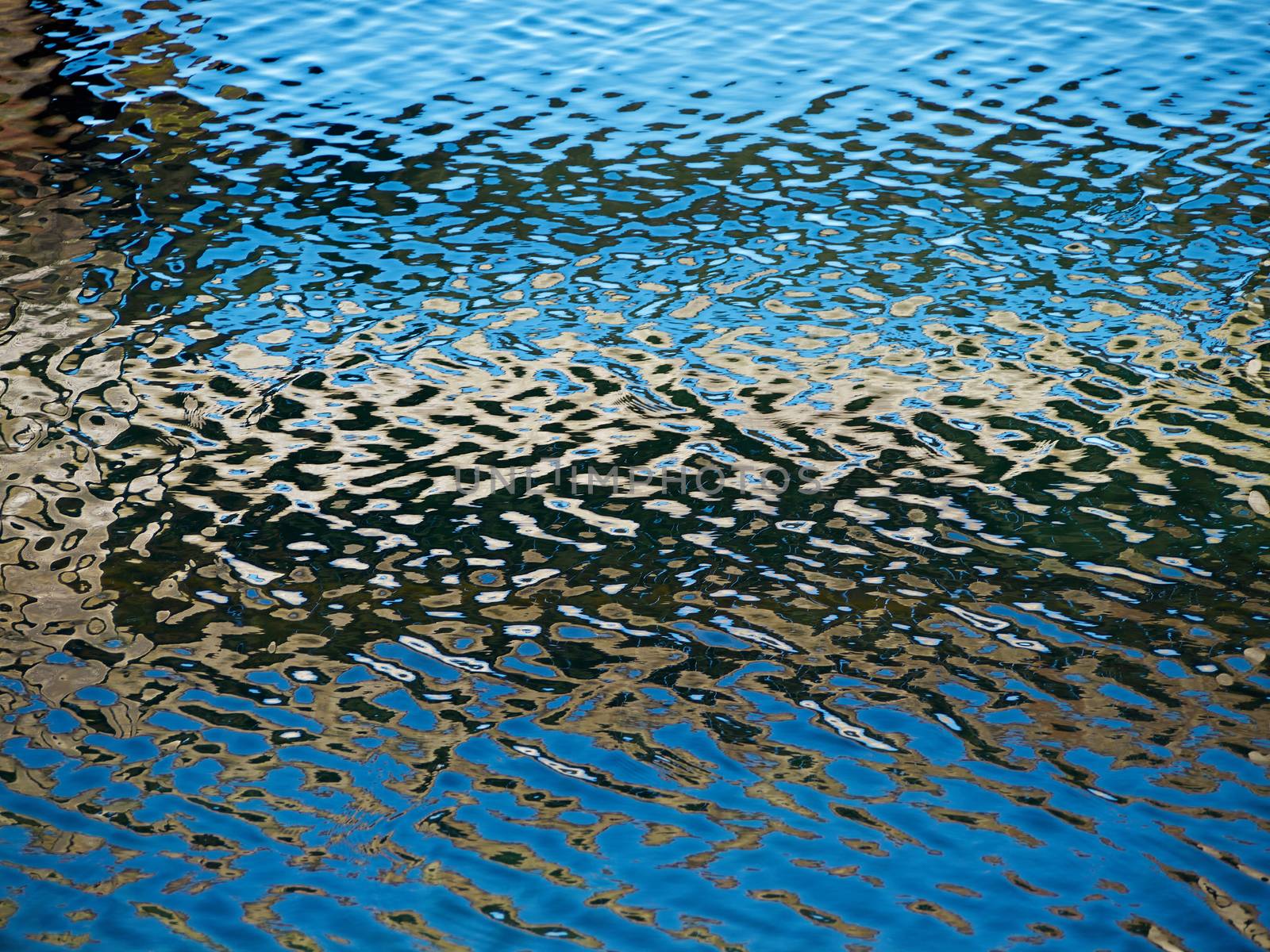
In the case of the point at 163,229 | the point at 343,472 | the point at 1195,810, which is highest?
the point at 163,229

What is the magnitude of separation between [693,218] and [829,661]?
26.2ft

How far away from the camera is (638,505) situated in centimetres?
1074

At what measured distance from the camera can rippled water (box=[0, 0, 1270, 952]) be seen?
7250 mm

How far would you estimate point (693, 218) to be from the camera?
15391 millimetres

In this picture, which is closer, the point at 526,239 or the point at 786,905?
the point at 786,905

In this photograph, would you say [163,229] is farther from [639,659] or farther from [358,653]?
[639,659]

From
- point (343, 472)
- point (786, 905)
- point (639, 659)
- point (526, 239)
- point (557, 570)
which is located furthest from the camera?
point (526, 239)

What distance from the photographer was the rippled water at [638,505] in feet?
23.8

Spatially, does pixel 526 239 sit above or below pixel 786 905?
above

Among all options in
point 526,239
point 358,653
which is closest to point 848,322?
point 526,239

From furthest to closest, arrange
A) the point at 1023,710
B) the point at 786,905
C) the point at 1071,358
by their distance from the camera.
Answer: the point at 1071,358 → the point at 1023,710 → the point at 786,905

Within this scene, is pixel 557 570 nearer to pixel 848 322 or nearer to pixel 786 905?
pixel 786 905

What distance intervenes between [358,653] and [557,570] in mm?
1781

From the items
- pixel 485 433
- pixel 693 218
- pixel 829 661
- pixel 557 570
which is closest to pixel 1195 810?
pixel 829 661
